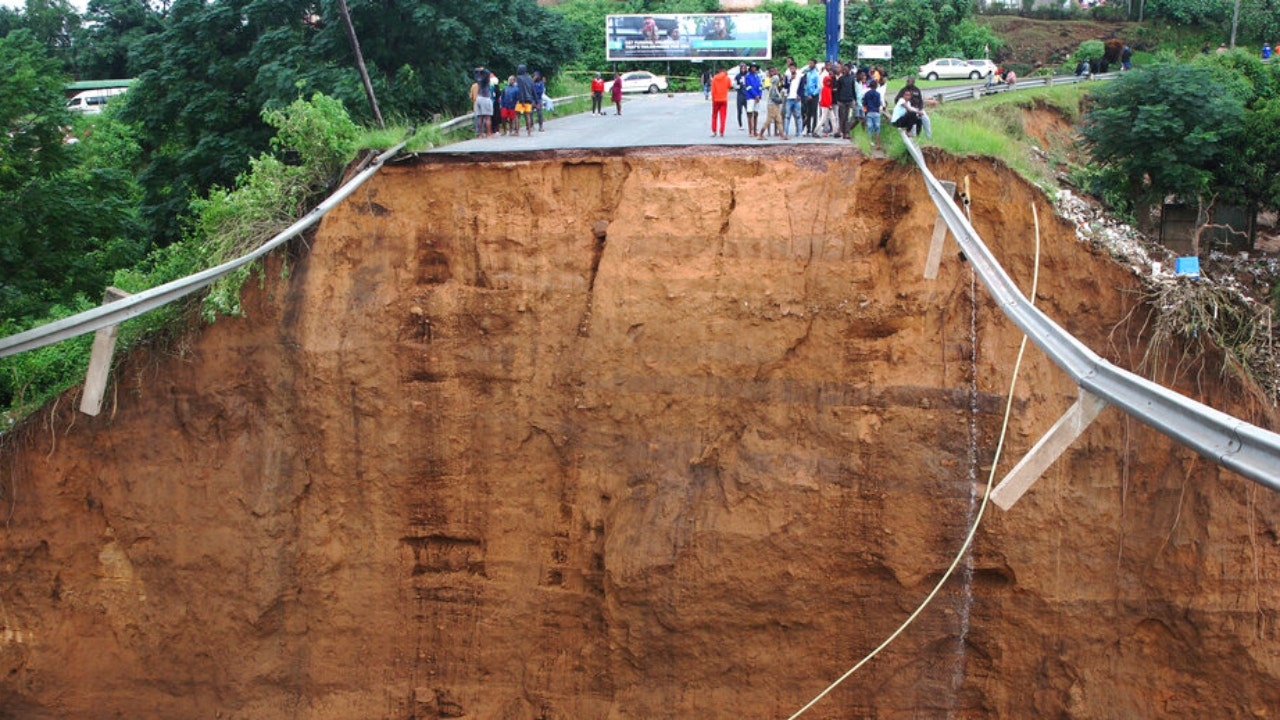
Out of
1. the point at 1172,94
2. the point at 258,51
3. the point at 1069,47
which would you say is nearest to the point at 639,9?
the point at 1069,47

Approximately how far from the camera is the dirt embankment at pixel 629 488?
12.1 meters

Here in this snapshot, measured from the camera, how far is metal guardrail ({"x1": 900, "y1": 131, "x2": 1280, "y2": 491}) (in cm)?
539

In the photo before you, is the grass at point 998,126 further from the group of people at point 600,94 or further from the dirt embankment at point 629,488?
the group of people at point 600,94

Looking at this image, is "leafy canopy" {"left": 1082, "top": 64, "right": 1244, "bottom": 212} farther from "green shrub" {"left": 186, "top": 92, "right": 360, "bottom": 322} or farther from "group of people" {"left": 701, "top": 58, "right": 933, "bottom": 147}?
"green shrub" {"left": 186, "top": 92, "right": 360, "bottom": 322}

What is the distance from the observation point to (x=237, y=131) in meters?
20.4

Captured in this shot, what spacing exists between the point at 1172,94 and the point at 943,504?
758cm

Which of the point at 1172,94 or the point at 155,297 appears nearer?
the point at 155,297

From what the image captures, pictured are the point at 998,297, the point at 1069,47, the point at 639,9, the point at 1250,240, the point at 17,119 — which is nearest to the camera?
the point at 998,297

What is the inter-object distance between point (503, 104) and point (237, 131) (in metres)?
5.67

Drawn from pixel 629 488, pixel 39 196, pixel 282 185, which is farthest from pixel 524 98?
pixel 629 488

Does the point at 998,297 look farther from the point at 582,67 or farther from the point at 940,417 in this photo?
the point at 582,67

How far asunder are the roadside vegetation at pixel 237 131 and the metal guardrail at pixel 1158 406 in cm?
454

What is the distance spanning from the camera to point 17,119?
567 inches

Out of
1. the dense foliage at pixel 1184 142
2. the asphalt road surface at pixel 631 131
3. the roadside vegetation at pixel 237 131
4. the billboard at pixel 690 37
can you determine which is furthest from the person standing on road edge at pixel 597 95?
→ the billboard at pixel 690 37
